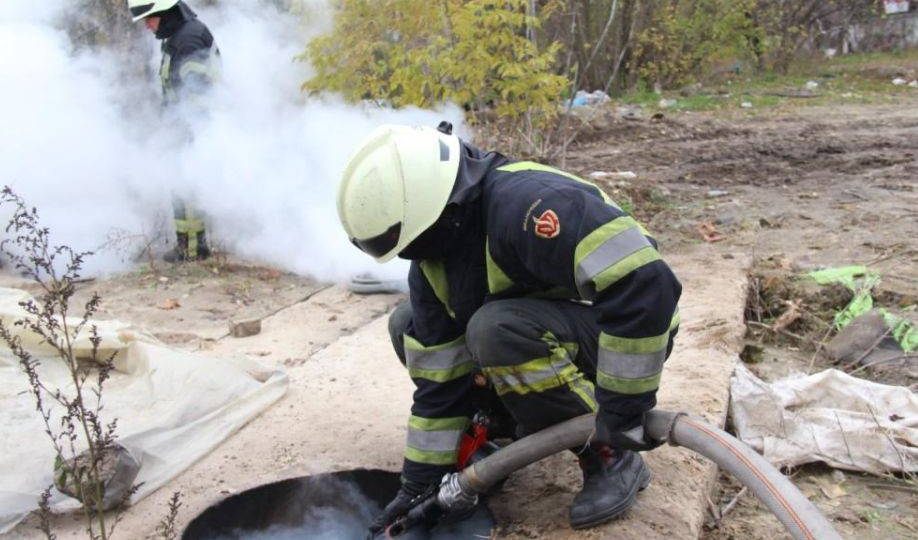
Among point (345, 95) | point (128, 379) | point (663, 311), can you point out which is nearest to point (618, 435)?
point (663, 311)

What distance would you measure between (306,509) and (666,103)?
10657mm

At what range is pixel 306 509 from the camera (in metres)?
2.91

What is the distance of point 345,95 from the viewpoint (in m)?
6.34

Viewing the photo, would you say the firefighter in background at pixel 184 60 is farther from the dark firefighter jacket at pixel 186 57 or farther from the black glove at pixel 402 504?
the black glove at pixel 402 504

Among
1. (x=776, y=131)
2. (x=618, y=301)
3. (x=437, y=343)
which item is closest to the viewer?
(x=618, y=301)

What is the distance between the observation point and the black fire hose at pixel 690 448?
1.82m

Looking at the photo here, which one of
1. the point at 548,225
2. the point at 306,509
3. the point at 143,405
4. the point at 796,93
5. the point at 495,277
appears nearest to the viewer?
the point at 548,225

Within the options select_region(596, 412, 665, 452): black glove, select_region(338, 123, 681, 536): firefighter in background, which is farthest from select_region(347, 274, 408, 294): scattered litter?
select_region(596, 412, 665, 452): black glove

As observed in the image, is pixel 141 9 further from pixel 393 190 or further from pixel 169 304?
pixel 393 190

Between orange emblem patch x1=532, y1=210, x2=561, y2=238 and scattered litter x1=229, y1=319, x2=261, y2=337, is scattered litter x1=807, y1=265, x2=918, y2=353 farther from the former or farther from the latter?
scattered litter x1=229, y1=319, x2=261, y2=337

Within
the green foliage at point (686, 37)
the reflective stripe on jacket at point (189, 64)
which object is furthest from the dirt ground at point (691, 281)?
the green foliage at point (686, 37)

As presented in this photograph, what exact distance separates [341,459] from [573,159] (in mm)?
6277

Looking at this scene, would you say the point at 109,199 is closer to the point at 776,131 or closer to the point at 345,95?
the point at 345,95

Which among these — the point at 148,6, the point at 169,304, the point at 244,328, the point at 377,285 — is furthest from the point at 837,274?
the point at 148,6
